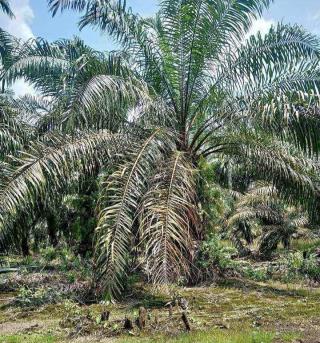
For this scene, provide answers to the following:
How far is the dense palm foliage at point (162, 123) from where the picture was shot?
861cm

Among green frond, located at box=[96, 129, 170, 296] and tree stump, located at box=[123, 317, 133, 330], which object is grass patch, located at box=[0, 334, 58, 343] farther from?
green frond, located at box=[96, 129, 170, 296]

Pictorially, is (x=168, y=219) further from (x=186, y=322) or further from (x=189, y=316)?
(x=186, y=322)

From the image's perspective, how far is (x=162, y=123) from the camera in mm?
10883

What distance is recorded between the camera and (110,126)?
10820mm

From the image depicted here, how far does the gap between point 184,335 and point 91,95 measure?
448 centimetres

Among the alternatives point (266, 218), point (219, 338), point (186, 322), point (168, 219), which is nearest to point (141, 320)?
point (186, 322)

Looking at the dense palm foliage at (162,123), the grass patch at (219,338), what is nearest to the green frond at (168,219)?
the dense palm foliage at (162,123)

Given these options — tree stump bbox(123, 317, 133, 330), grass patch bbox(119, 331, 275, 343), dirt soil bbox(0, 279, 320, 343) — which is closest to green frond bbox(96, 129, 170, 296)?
dirt soil bbox(0, 279, 320, 343)

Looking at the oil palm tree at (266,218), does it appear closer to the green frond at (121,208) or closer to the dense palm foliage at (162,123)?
the dense palm foliage at (162,123)

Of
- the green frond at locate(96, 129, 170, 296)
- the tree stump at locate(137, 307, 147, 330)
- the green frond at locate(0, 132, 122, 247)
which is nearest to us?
the tree stump at locate(137, 307, 147, 330)

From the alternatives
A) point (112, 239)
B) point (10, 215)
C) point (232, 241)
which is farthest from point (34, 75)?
point (232, 241)

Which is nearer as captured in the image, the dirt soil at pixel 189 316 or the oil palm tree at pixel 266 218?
the dirt soil at pixel 189 316

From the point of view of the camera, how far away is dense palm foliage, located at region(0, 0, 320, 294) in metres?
8.61

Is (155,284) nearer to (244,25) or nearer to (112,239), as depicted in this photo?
(112,239)
